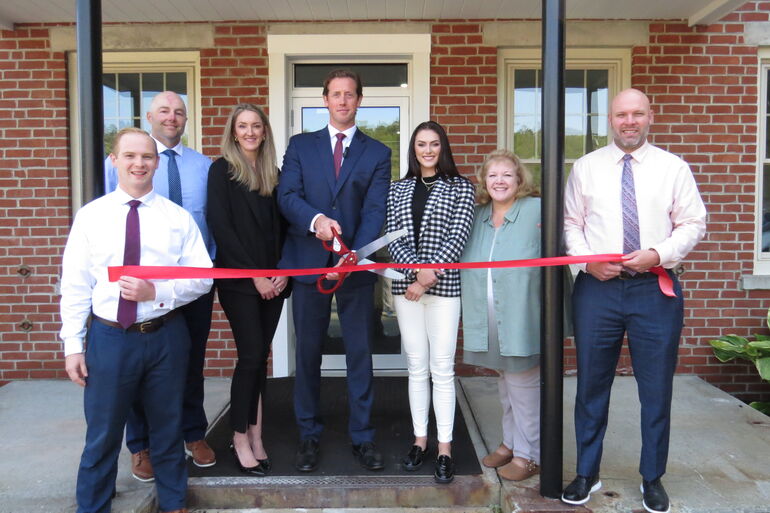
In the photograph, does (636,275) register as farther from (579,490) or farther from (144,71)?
(144,71)

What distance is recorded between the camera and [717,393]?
15.6 feet

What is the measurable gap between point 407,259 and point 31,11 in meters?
4.06

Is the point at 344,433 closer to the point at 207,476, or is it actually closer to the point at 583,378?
the point at 207,476

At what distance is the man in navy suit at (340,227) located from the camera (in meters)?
3.14

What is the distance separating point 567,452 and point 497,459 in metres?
0.50

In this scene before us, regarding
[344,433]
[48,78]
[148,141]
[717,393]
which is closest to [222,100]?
[48,78]

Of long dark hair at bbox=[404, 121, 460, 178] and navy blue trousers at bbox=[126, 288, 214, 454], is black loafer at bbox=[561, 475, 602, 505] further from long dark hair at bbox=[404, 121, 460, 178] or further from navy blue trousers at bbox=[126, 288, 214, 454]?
navy blue trousers at bbox=[126, 288, 214, 454]

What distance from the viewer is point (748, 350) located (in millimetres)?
4918

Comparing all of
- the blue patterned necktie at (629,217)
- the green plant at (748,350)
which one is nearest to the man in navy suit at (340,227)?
the blue patterned necktie at (629,217)

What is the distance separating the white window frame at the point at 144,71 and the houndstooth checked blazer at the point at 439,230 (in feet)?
9.34

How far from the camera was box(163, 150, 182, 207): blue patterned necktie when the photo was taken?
10.3ft

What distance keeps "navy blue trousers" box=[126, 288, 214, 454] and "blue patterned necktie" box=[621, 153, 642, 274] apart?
6.98 feet

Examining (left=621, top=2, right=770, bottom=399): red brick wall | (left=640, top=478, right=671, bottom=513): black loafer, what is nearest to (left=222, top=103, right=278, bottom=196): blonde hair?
(left=640, top=478, right=671, bottom=513): black loafer

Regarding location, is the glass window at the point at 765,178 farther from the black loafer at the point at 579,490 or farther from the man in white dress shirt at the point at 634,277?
the black loafer at the point at 579,490
